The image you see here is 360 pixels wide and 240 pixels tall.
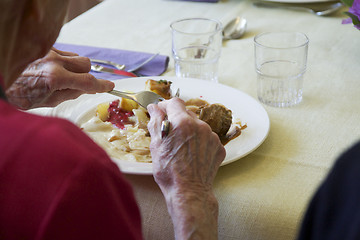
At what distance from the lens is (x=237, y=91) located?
48.8 inches

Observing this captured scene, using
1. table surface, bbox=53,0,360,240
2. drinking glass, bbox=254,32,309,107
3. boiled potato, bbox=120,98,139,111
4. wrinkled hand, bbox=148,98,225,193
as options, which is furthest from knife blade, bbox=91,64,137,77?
wrinkled hand, bbox=148,98,225,193

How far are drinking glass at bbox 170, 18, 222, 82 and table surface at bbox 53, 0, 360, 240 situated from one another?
0.15 feet

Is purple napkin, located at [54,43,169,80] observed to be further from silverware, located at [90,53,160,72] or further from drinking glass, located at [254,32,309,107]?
drinking glass, located at [254,32,309,107]

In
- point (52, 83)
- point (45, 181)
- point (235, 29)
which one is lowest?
point (235, 29)

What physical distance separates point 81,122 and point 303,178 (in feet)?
1.70

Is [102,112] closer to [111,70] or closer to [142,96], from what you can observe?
[142,96]

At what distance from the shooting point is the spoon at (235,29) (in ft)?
5.42

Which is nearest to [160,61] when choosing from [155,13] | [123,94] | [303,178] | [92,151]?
[123,94]

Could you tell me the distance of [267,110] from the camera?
4.03ft

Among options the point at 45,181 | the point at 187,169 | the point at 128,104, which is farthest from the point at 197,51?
the point at 45,181

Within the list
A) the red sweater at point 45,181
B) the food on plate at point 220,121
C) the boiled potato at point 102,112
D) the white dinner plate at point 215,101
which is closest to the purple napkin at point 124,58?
the white dinner plate at point 215,101

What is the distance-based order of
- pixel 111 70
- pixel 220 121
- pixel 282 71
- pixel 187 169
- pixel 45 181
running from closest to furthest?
1. pixel 45 181
2. pixel 187 169
3. pixel 220 121
4. pixel 282 71
5. pixel 111 70

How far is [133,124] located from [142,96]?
0.08m

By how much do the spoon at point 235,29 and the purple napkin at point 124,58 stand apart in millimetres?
290
